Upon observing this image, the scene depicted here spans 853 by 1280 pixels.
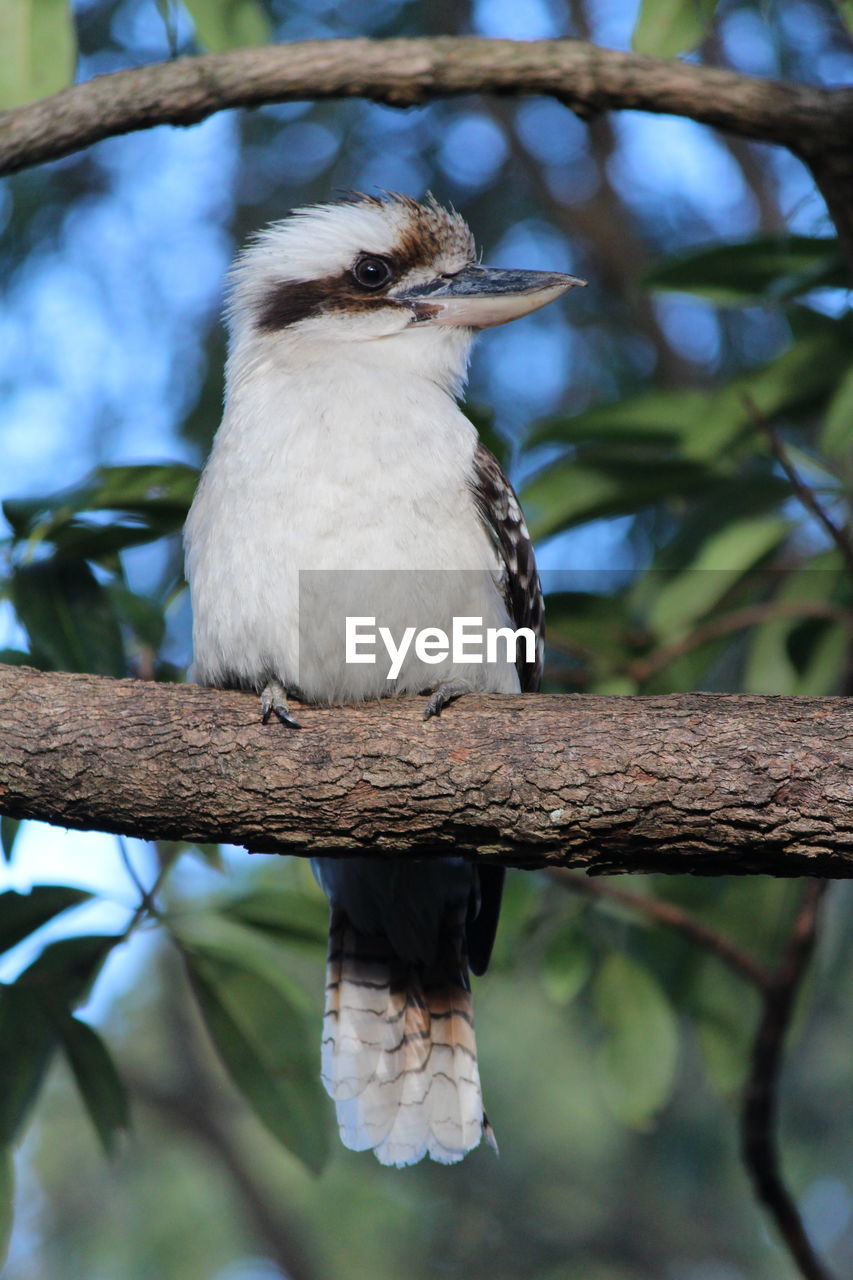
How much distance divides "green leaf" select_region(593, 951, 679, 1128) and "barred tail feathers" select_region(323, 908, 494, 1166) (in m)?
0.30

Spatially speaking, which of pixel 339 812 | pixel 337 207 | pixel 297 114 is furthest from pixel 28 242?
pixel 339 812

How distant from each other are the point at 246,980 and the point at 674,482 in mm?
1379

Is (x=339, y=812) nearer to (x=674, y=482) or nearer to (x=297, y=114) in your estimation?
(x=674, y=482)

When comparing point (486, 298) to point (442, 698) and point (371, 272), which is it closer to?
point (371, 272)

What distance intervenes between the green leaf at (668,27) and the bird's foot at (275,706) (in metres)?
1.41

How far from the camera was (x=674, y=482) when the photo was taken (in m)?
2.78

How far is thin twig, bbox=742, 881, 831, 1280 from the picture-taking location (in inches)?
96.6

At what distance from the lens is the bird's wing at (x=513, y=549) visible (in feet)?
7.98

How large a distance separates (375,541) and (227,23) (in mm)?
1122

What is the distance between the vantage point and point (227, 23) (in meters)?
2.49

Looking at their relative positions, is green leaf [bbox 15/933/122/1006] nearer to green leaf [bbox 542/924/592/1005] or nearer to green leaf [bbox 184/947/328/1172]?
green leaf [bbox 184/947/328/1172]

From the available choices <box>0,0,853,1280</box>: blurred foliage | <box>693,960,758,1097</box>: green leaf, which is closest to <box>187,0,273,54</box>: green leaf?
<box>0,0,853,1280</box>: blurred foliage

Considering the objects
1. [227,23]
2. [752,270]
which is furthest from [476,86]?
[752,270]

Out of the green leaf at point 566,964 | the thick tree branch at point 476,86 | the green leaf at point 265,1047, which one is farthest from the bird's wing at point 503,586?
the thick tree branch at point 476,86
